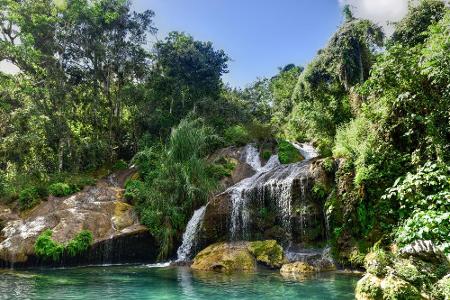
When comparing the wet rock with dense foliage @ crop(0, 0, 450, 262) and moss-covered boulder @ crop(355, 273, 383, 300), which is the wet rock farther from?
dense foliage @ crop(0, 0, 450, 262)

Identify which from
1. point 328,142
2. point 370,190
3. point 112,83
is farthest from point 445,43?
point 112,83

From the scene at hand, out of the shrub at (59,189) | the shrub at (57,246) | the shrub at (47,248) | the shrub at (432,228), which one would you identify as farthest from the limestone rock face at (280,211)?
the shrub at (432,228)

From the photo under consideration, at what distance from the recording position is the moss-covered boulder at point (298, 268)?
1168 centimetres

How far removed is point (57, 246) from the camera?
14062mm

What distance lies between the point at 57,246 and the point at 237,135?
1226cm

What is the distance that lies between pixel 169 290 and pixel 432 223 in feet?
20.6

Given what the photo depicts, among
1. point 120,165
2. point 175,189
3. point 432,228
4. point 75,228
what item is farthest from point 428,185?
point 120,165

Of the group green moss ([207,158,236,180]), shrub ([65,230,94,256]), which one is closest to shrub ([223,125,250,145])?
green moss ([207,158,236,180])

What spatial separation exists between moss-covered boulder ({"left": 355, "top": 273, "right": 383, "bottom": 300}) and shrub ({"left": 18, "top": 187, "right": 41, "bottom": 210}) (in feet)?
46.0

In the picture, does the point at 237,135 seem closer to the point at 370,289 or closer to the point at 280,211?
the point at 280,211

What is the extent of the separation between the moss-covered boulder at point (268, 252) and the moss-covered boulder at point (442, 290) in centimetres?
608

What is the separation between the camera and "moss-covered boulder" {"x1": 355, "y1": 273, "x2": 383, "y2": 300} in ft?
23.6

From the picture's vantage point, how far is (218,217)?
15.3 m

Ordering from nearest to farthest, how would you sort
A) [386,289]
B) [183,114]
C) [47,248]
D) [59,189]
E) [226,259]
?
[386,289] < [226,259] < [47,248] < [59,189] < [183,114]
